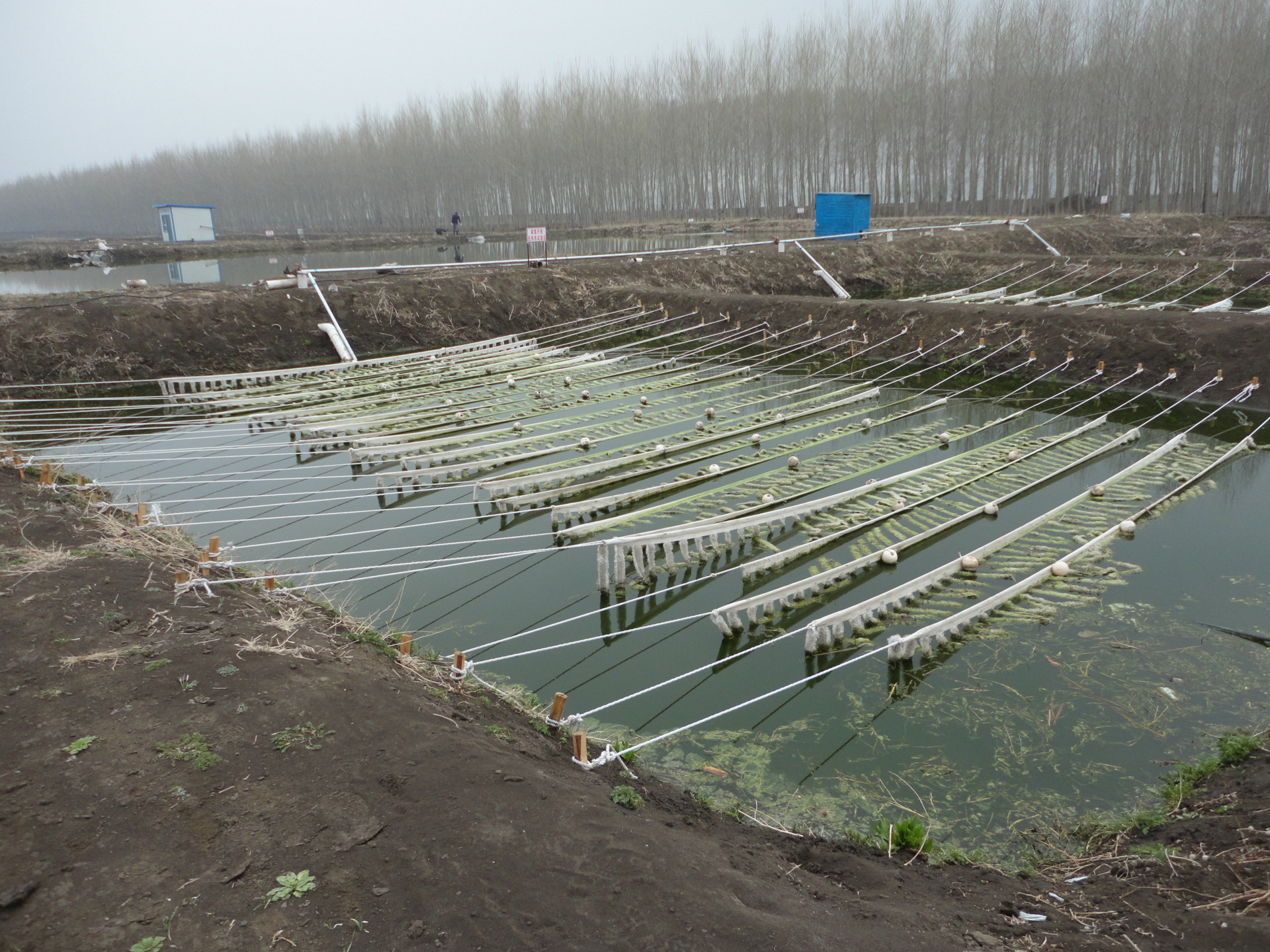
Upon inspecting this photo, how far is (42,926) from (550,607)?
21.2 ft

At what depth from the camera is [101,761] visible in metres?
5.14

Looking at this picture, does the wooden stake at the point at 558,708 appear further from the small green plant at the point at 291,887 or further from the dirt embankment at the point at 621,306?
the dirt embankment at the point at 621,306

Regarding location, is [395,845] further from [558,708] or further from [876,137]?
[876,137]

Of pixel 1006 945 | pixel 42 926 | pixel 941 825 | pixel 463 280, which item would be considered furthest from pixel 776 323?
pixel 42 926

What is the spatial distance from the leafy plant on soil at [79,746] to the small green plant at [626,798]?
3.95 meters

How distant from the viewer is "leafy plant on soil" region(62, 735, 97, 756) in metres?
5.21

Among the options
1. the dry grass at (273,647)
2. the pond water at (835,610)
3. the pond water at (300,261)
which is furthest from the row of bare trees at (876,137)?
the dry grass at (273,647)

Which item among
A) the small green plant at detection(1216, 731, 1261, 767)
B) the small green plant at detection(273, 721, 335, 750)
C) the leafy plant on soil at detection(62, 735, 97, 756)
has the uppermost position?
the leafy plant on soil at detection(62, 735, 97, 756)

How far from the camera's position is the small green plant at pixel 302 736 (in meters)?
5.54

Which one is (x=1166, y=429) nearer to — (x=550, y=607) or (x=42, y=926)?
(x=550, y=607)

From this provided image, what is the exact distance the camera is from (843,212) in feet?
129

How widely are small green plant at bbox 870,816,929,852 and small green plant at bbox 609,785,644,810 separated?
2040 millimetres

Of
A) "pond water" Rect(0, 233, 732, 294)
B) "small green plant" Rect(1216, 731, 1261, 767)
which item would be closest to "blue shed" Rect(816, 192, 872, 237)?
"pond water" Rect(0, 233, 732, 294)

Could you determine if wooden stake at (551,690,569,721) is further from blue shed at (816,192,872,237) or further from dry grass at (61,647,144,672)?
blue shed at (816,192,872,237)
